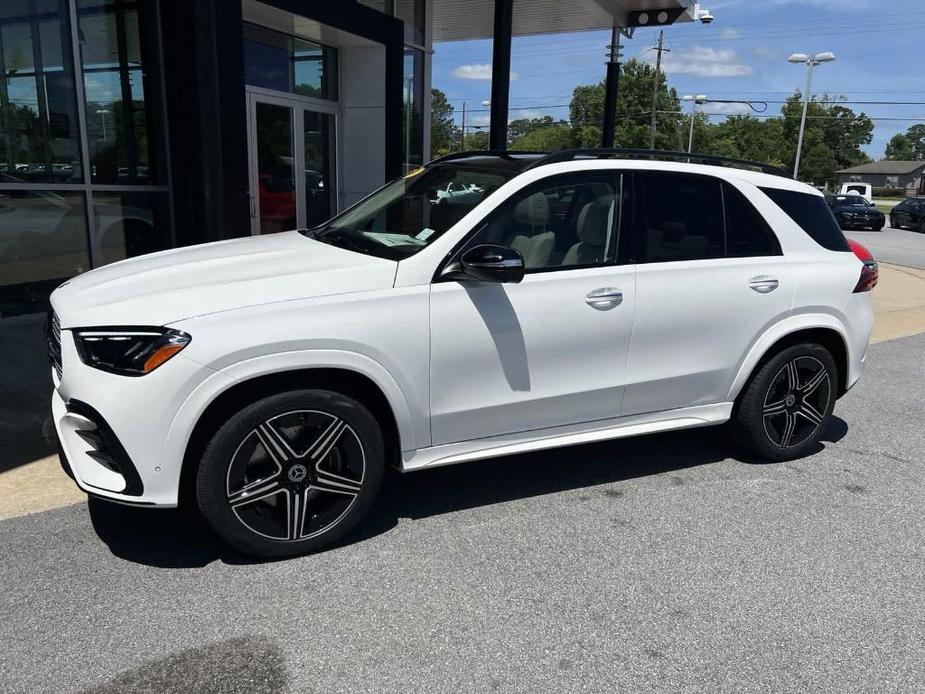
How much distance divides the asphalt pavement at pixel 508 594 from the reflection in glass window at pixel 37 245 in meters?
4.85

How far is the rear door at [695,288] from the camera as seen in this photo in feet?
13.6

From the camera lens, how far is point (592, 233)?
4.09 metres

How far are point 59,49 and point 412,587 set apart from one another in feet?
24.1

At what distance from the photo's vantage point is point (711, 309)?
4.30 metres

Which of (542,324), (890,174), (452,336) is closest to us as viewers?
(452,336)

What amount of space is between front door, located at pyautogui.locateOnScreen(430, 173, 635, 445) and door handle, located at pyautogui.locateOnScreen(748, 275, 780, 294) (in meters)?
0.88

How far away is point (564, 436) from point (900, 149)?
629 feet

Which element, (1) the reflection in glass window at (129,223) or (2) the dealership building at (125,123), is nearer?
(2) the dealership building at (125,123)

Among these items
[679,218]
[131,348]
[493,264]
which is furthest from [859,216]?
[131,348]

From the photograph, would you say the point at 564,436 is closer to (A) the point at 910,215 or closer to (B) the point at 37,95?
(B) the point at 37,95

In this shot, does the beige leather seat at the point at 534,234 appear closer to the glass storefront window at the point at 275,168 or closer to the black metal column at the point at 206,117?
the black metal column at the point at 206,117

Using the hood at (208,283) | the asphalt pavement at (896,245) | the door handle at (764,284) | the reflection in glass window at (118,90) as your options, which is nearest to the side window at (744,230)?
the door handle at (764,284)

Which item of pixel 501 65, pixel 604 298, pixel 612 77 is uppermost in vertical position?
pixel 612 77

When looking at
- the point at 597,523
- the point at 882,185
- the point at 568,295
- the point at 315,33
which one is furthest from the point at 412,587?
the point at 882,185
